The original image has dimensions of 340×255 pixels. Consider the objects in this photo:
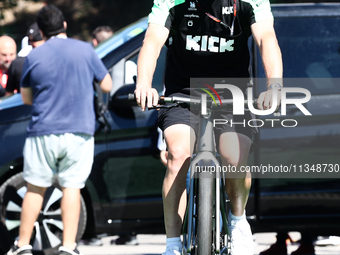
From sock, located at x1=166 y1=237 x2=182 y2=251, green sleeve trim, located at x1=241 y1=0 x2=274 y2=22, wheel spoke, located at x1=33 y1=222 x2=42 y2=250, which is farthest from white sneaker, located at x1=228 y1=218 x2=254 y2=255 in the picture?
wheel spoke, located at x1=33 y1=222 x2=42 y2=250

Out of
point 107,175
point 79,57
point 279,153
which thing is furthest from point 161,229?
point 79,57

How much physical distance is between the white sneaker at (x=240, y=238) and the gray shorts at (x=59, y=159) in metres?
1.61

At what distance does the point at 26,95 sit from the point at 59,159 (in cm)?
58

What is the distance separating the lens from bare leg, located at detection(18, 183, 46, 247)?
4793mm

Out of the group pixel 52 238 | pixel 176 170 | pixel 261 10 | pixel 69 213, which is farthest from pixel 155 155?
pixel 261 10

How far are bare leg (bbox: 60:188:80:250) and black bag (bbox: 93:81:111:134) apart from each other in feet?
1.94

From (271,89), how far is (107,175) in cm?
226

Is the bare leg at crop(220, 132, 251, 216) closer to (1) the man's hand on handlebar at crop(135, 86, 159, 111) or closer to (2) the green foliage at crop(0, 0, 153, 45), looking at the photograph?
(1) the man's hand on handlebar at crop(135, 86, 159, 111)

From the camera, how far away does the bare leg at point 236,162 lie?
3.59m

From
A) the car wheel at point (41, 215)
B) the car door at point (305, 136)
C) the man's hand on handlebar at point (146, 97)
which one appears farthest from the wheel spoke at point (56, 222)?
the man's hand on handlebar at point (146, 97)

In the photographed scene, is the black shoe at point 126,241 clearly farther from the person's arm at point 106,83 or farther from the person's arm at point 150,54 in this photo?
the person's arm at point 150,54

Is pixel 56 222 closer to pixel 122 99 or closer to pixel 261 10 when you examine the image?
pixel 122 99

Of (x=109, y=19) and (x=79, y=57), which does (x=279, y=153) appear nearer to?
(x=79, y=57)

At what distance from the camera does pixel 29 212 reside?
4.79 m
